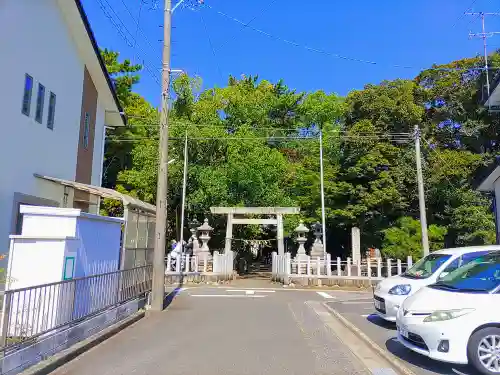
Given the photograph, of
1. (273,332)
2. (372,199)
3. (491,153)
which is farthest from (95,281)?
(491,153)

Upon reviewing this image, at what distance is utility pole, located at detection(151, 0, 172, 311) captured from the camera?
11438 millimetres

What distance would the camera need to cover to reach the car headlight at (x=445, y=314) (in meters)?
5.80

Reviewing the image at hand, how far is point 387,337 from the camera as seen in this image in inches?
332

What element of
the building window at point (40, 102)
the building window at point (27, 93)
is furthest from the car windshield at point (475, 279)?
the building window at point (40, 102)

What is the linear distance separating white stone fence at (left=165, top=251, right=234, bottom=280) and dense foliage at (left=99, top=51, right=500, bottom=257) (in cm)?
599

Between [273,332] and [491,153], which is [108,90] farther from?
[491,153]

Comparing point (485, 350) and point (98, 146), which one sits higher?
point (98, 146)

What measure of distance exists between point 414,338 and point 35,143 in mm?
10651

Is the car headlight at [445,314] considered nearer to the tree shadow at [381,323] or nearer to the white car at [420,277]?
the white car at [420,277]

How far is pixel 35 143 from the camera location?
39.6ft

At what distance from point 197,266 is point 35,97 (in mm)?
12205

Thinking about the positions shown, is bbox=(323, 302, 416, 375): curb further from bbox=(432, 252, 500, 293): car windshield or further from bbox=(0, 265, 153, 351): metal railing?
bbox=(0, 265, 153, 351): metal railing

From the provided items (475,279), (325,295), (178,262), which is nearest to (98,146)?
(178,262)

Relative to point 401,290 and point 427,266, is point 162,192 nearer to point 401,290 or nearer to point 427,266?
point 401,290
